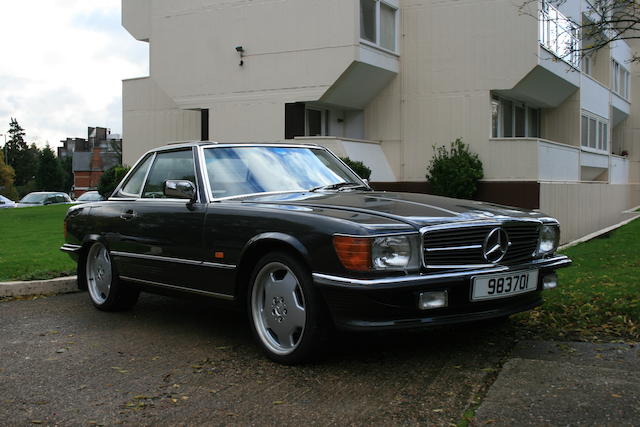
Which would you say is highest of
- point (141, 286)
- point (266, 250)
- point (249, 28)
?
point (249, 28)

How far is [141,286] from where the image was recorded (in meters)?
6.50

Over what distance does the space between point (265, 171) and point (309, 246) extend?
1552 mm

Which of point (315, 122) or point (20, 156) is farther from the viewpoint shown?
point (20, 156)

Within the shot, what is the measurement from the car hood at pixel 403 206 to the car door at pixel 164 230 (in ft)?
1.82

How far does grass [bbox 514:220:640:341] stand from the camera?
18.7ft

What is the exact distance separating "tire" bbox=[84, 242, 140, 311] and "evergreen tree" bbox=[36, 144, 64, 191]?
97.9 meters

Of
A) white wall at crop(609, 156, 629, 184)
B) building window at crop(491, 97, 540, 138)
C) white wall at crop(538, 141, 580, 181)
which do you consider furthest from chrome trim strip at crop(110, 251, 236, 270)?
white wall at crop(609, 156, 629, 184)

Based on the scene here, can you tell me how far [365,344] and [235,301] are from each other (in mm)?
1041

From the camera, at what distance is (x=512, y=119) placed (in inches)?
913

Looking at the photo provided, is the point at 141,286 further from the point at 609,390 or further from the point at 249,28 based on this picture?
the point at 249,28

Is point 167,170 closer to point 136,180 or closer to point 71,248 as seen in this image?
point 136,180

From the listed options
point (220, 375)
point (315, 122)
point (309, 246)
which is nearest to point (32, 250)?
point (220, 375)

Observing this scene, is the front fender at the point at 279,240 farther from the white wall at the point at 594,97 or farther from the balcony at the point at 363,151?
the white wall at the point at 594,97

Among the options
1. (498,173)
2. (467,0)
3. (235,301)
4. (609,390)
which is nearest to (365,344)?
(235,301)
